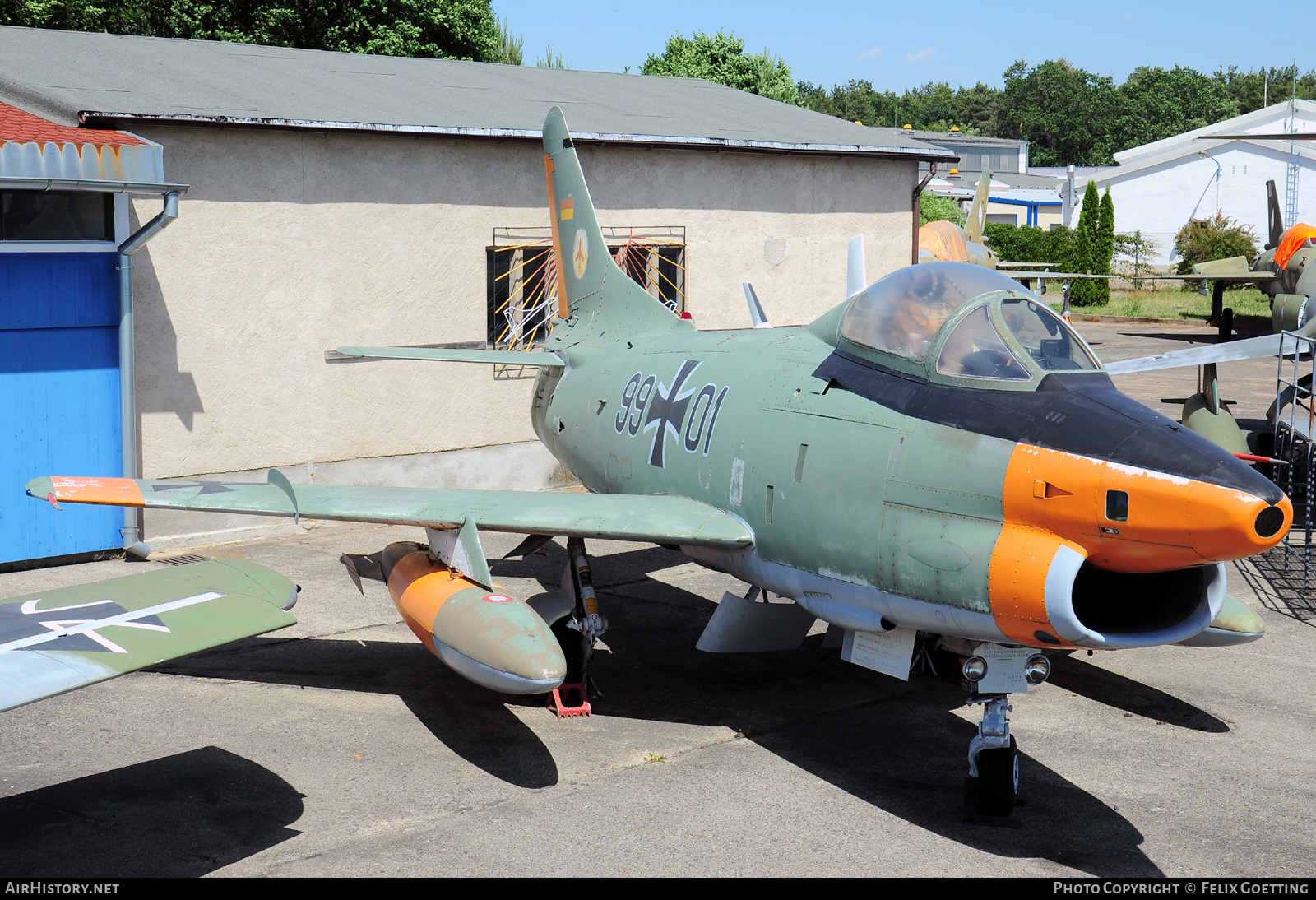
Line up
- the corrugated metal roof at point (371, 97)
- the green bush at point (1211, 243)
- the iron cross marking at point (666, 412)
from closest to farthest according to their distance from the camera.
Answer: the iron cross marking at point (666, 412) < the corrugated metal roof at point (371, 97) < the green bush at point (1211, 243)

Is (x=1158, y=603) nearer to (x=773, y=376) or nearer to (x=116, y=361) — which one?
(x=773, y=376)

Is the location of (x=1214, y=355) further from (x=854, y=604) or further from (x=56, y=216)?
(x=56, y=216)

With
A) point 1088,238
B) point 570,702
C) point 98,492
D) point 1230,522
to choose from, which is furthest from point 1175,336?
point 98,492

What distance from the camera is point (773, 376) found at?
8680 mm

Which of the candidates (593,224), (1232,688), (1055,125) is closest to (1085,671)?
(1232,688)

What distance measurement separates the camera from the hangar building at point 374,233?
543 inches

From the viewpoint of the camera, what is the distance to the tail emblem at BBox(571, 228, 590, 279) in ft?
42.1

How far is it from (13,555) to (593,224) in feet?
24.0

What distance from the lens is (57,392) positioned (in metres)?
12.9

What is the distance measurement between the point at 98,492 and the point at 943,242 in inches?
737

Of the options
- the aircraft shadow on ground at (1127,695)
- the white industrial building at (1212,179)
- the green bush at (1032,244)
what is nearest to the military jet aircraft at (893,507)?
the aircraft shadow on ground at (1127,695)

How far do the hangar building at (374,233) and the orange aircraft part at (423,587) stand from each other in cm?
590

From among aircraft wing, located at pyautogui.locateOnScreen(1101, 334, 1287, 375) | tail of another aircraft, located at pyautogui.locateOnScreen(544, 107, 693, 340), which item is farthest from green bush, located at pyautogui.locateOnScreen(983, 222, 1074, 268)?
tail of another aircraft, located at pyautogui.locateOnScreen(544, 107, 693, 340)

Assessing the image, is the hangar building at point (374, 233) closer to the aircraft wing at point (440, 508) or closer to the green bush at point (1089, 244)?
the aircraft wing at point (440, 508)
